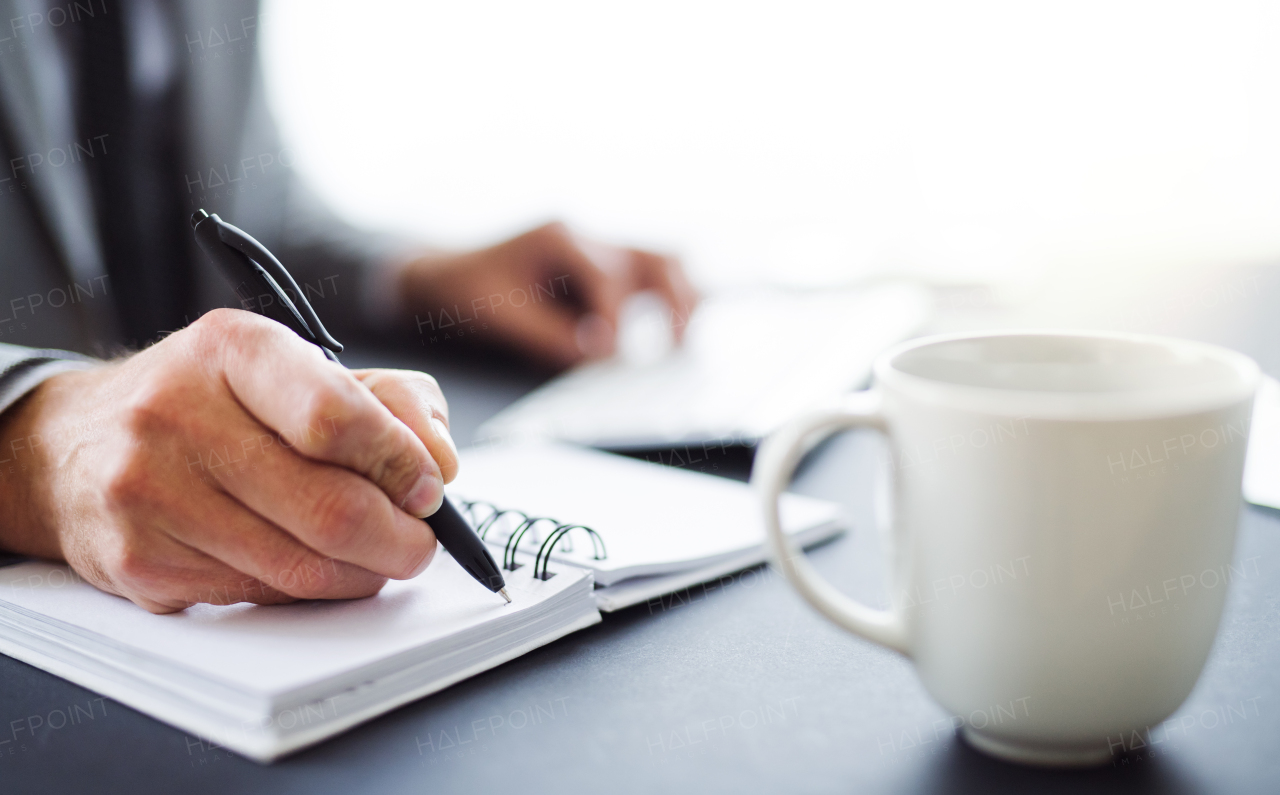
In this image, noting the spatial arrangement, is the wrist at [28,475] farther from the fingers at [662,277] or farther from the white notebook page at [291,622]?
the fingers at [662,277]

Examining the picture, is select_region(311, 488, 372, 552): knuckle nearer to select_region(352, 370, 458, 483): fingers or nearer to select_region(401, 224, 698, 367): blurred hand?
select_region(352, 370, 458, 483): fingers

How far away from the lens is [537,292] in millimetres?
1140

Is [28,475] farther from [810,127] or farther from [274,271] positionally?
[810,127]

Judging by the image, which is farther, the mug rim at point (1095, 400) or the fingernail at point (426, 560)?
the fingernail at point (426, 560)

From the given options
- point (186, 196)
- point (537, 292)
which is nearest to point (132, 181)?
point (186, 196)

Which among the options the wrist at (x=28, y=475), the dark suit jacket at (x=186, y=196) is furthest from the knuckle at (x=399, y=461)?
the dark suit jacket at (x=186, y=196)

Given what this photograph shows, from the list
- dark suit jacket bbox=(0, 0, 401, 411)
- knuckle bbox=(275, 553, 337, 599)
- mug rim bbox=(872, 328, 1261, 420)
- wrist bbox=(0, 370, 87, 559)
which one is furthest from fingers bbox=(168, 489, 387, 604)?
dark suit jacket bbox=(0, 0, 401, 411)

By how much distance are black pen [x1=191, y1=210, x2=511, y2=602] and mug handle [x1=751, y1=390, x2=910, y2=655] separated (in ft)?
0.49

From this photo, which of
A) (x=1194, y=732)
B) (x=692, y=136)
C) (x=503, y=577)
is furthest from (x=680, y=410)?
(x=692, y=136)

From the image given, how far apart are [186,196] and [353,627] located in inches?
35.8

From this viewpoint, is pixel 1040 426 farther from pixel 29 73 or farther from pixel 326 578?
pixel 29 73

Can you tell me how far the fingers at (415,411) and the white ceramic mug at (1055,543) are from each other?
174 mm

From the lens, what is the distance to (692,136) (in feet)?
5.96

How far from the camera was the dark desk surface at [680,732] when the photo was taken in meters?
0.32
